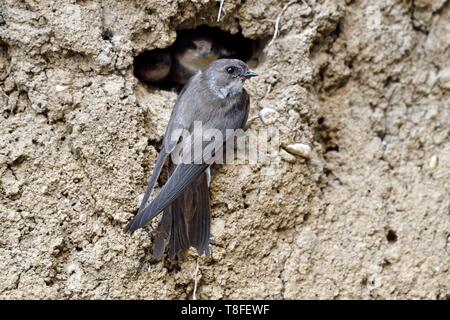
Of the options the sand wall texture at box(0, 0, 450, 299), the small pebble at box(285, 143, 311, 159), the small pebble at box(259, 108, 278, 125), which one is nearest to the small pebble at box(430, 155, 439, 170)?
the sand wall texture at box(0, 0, 450, 299)

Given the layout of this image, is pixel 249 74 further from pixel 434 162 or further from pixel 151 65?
pixel 434 162

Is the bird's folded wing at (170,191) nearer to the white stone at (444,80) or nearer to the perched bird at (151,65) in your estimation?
the perched bird at (151,65)

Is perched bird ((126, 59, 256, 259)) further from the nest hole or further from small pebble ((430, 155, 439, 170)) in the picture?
small pebble ((430, 155, 439, 170))

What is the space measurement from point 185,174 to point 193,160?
0.23 feet

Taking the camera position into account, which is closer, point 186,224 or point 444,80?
point 186,224

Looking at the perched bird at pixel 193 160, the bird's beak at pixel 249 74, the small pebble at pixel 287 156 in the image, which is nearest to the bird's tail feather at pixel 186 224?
the perched bird at pixel 193 160

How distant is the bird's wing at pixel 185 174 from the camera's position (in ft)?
8.79

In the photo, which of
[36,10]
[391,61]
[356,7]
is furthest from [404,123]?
[36,10]

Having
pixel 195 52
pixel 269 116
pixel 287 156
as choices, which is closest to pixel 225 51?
pixel 195 52

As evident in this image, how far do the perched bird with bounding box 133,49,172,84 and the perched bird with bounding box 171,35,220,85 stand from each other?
13cm

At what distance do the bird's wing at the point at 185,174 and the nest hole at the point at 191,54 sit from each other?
0.35m

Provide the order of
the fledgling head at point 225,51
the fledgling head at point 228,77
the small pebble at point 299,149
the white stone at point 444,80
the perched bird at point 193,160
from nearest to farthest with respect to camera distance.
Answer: the perched bird at point 193,160, the small pebble at point 299,149, the fledgling head at point 228,77, the white stone at point 444,80, the fledgling head at point 225,51

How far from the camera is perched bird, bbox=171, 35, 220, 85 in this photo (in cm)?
342

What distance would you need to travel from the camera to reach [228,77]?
3205 millimetres
